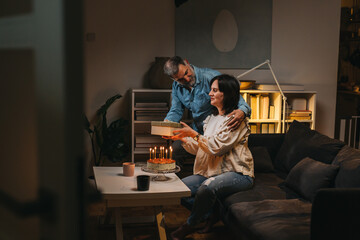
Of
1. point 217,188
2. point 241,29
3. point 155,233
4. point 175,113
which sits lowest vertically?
point 155,233

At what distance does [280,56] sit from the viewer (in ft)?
16.8

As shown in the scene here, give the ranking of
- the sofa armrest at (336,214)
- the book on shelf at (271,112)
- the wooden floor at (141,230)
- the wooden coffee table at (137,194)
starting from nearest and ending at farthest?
1. the sofa armrest at (336,214)
2. the wooden coffee table at (137,194)
3. the wooden floor at (141,230)
4. the book on shelf at (271,112)

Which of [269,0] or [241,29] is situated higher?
[269,0]

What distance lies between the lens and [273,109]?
481 centimetres

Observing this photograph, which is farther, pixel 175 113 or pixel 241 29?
pixel 241 29

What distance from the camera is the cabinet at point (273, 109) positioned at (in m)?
4.73

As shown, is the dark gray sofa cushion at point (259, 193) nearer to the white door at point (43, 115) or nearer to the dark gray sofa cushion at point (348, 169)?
the dark gray sofa cushion at point (348, 169)

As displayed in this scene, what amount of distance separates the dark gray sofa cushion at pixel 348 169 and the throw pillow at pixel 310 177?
0.06m

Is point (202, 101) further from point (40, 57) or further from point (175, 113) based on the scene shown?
point (40, 57)

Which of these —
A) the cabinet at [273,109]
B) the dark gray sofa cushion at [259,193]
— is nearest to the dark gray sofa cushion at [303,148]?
the dark gray sofa cushion at [259,193]

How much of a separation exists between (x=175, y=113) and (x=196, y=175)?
0.87m

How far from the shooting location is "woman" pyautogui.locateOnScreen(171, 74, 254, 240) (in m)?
3.03

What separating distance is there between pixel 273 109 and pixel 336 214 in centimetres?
280

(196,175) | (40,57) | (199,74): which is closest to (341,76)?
(199,74)
